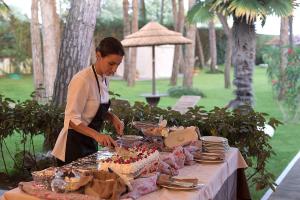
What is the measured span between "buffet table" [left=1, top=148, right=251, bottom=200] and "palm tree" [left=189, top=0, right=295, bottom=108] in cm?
327

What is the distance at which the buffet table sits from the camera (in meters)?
2.06

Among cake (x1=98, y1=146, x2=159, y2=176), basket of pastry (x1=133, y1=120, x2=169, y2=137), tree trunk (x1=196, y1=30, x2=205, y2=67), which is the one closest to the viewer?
cake (x1=98, y1=146, x2=159, y2=176)

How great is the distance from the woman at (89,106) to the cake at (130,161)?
0.47ft

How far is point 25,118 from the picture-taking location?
14.5ft

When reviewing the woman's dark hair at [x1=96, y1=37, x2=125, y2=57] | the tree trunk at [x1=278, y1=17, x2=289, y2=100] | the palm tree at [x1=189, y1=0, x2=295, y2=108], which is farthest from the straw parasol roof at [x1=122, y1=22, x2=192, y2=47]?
the woman's dark hair at [x1=96, y1=37, x2=125, y2=57]

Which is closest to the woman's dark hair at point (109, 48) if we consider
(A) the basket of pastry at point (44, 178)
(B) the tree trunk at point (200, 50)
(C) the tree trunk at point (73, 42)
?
(A) the basket of pastry at point (44, 178)

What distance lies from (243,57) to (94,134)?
4.67m

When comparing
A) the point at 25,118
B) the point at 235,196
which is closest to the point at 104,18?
the point at 25,118

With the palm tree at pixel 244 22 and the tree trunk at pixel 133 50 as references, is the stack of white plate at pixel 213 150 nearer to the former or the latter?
the palm tree at pixel 244 22

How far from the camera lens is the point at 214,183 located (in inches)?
94.0

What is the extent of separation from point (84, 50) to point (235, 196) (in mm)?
3096

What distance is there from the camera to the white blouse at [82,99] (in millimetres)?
2605

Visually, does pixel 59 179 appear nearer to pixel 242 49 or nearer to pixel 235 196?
pixel 235 196

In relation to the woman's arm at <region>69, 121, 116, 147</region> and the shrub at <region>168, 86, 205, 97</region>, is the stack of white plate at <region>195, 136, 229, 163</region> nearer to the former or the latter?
the woman's arm at <region>69, 121, 116, 147</region>
